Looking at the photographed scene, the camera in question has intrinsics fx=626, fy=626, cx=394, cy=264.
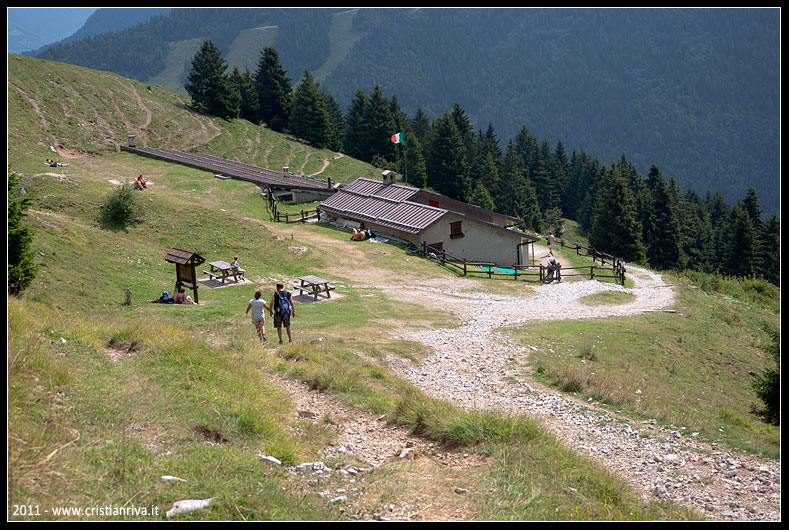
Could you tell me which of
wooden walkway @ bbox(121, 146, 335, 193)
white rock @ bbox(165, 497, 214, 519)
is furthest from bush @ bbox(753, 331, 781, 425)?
wooden walkway @ bbox(121, 146, 335, 193)

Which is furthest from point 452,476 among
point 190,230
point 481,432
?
point 190,230

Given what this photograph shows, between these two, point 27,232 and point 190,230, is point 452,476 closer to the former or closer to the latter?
point 27,232

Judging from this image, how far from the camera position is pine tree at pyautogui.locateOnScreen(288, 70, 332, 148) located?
88.1m

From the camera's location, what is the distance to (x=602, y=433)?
1253 cm

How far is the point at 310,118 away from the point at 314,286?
2590 inches

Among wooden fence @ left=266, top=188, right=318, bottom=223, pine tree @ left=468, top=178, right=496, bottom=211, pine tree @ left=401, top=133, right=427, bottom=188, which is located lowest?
wooden fence @ left=266, top=188, right=318, bottom=223

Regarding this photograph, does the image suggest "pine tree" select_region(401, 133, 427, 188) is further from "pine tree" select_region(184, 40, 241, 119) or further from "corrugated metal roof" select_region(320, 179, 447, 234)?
"corrugated metal roof" select_region(320, 179, 447, 234)

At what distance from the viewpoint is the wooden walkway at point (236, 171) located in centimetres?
5591

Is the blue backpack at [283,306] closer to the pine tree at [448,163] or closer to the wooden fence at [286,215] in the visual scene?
the wooden fence at [286,215]

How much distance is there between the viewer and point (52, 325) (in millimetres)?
13680

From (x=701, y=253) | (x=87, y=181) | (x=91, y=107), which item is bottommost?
(x=701, y=253)

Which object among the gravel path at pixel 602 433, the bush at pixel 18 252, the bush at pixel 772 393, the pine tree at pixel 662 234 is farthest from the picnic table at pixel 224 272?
the pine tree at pixel 662 234

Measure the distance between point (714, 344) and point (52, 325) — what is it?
914 inches

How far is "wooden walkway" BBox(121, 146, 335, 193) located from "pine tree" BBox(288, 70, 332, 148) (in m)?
22.8
